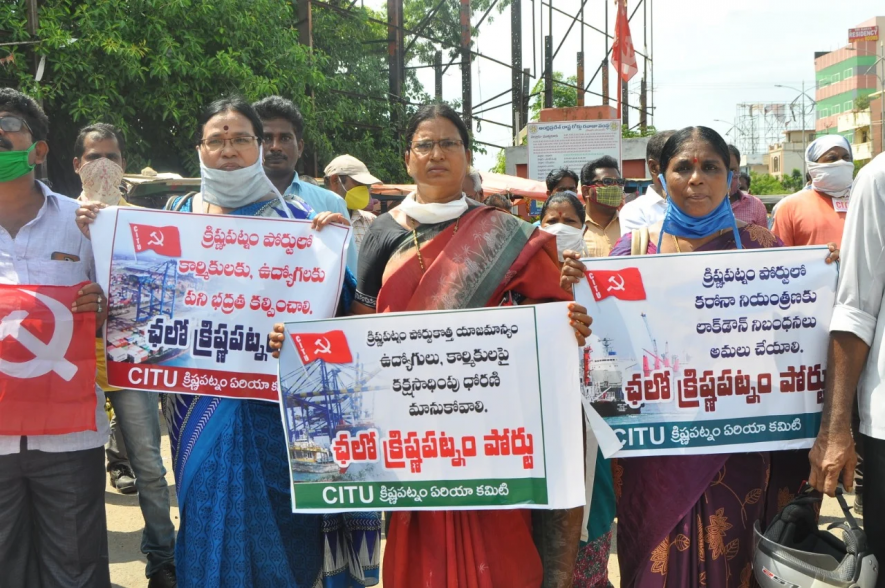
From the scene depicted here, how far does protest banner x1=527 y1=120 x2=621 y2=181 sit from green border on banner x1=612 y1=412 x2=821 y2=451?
37.4 ft

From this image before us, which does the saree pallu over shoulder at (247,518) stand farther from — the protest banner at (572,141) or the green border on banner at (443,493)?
the protest banner at (572,141)

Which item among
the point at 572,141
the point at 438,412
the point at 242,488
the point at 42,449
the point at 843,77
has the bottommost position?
the point at 242,488

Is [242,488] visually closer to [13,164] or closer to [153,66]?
[13,164]

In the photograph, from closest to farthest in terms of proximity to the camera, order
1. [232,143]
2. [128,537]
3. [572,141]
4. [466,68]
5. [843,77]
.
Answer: [232,143]
[128,537]
[572,141]
[466,68]
[843,77]

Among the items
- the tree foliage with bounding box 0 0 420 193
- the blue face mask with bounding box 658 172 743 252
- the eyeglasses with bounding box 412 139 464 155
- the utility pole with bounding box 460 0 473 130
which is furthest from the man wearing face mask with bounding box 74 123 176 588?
the utility pole with bounding box 460 0 473 130

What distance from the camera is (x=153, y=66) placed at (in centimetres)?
980

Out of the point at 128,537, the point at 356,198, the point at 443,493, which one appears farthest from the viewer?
the point at 356,198

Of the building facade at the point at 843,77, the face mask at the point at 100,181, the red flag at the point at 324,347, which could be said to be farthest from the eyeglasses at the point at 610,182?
the building facade at the point at 843,77

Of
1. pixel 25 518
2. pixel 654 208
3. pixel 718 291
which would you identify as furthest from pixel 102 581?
pixel 654 208

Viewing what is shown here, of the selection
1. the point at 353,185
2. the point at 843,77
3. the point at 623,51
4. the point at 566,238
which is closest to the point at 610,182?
the point at 566,238

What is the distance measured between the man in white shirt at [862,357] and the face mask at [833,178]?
299 centimetres

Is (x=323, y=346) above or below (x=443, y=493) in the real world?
above

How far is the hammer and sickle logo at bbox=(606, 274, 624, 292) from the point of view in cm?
292

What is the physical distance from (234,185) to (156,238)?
359 mm
